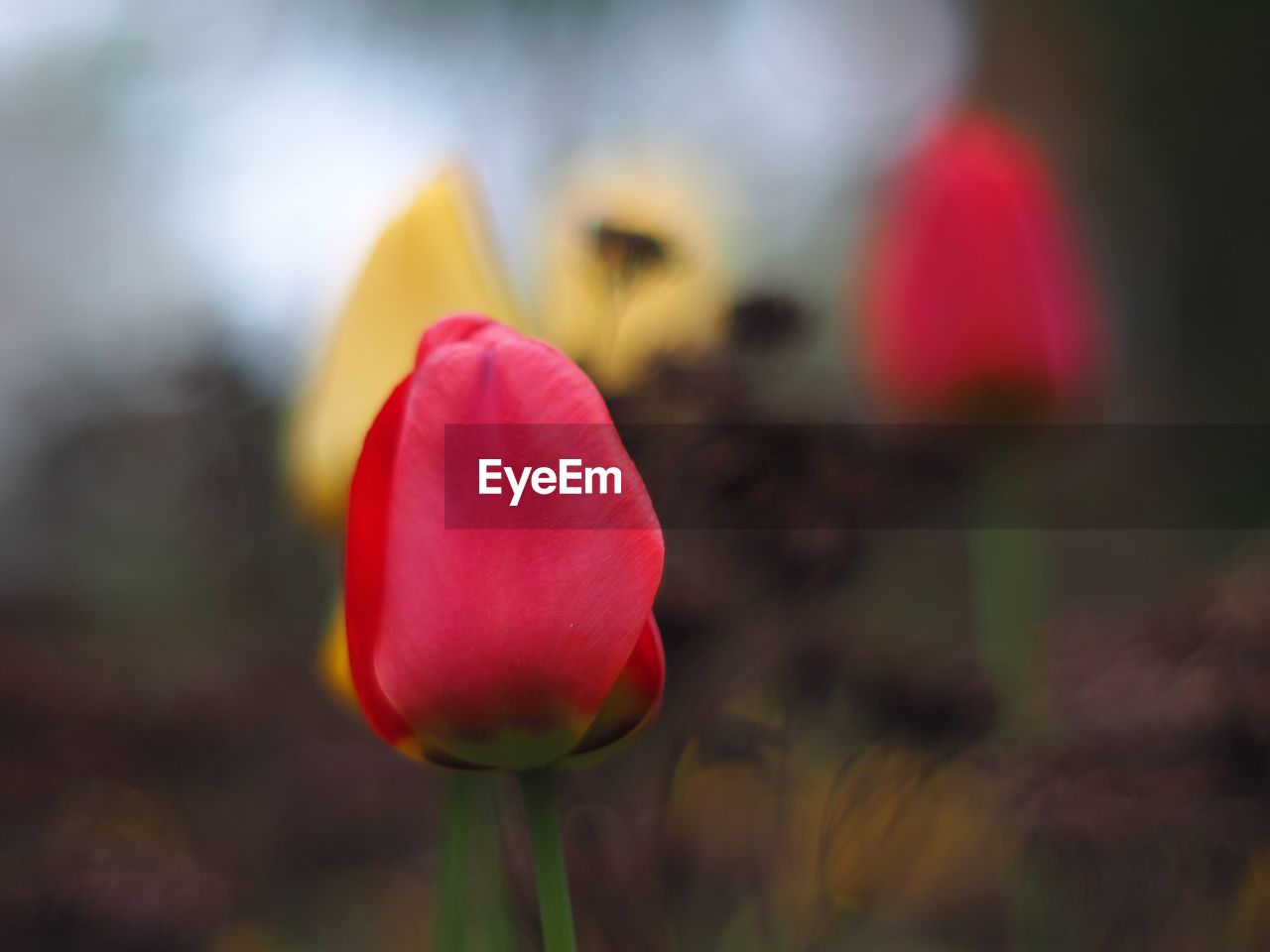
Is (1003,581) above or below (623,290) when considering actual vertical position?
below

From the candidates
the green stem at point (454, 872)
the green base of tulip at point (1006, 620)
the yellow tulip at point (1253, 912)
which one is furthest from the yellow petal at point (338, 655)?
the yellow tulip at point (1253, 912)

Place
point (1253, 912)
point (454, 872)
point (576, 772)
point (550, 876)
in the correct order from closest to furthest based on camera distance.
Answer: point (550, 876), point (454, 872), point (576, 772), point (1253, 912)

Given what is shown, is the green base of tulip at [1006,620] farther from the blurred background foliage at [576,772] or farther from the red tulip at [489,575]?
the red tulip at [489,575]

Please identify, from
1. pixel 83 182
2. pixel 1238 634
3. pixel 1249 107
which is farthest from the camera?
pixel 83 182

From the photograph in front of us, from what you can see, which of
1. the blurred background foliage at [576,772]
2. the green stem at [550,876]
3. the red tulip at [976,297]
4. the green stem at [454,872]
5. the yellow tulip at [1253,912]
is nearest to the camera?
the green stem at [550,876]

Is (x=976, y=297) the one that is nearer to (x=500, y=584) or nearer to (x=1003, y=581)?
(x=1003, y=581)

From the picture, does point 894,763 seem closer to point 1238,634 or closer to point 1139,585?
point 1238,634

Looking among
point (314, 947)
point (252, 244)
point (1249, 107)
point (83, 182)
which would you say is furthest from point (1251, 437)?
point (83, 182)

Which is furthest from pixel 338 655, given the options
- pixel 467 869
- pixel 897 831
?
pixel 897 831
